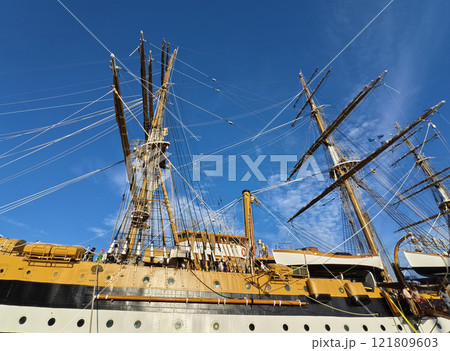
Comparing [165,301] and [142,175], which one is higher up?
[142,175]

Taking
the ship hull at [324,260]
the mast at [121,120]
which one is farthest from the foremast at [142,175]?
the ship hull at [324,260]

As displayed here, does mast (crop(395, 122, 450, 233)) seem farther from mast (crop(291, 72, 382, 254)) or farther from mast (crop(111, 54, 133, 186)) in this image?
mast (crop(111, 54, 133, 186))

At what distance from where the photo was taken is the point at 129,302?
7.92 metres

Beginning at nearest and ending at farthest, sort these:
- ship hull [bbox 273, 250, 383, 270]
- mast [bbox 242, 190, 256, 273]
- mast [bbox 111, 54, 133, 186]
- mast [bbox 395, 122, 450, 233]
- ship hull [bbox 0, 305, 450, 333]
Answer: ship hull [bbox 0, 305, 450, 333]
mast [bbox 111, 54, 133, 186]
mast [bbox 242, 190, 256, 273]
ship hull [bbox 273, 250, 383, 270]
mast [bbox 395, 122, 450, 233]

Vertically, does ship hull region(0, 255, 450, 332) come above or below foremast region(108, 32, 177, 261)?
below

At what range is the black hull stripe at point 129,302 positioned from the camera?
724 cm

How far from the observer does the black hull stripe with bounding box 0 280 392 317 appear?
7238mm

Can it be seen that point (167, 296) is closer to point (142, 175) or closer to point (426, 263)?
point (142, 175)

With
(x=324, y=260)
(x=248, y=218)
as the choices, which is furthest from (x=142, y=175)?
(x=324, y=260)

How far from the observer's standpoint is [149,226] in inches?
560

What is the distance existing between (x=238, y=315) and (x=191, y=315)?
1885mm

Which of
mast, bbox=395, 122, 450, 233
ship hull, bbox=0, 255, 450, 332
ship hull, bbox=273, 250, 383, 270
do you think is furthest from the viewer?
mast, bbox=395, 122, 450, 233

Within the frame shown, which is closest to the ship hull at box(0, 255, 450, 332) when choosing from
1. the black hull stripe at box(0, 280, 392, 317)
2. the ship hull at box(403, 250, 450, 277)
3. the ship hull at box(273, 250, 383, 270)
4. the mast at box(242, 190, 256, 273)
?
the black hull stripe at box(0, 280, 392, 317)
